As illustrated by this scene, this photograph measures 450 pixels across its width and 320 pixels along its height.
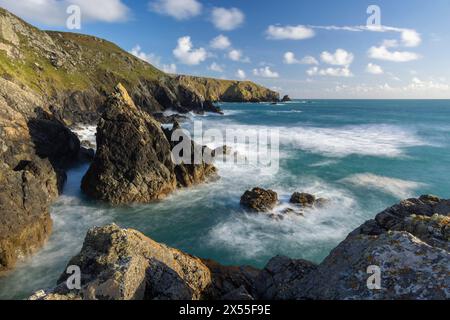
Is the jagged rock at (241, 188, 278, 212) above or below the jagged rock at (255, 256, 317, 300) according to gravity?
below

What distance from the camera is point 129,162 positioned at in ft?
102

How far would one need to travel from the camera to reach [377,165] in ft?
155

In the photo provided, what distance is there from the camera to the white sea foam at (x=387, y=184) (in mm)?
35906

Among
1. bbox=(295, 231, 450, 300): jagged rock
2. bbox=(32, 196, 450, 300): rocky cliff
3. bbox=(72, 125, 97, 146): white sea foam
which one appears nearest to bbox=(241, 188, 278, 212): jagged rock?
bbox=(32, 196, 450, 300): rocky cliff

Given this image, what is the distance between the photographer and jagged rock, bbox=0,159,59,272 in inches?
740

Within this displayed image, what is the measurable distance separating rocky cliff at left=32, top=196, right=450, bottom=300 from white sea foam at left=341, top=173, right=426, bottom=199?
27.4 metres

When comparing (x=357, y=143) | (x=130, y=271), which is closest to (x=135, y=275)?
(x=130, y=271)

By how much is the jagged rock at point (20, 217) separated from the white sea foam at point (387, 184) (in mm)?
33635

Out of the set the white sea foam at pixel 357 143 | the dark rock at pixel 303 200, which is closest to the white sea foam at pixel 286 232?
the dark rock at pixel 303 200

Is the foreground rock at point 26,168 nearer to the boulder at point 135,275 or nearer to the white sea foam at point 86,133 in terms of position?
the white sea foam at point 86,133

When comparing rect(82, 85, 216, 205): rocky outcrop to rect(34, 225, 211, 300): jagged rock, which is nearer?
rect(34, 225, 211, 300): jagged rock

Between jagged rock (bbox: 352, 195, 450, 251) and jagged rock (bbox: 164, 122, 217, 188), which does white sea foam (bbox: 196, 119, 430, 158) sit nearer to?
jagged rock (bbox: 164, 122, 217, 188)

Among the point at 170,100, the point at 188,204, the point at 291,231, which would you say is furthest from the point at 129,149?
the point at 170,100
